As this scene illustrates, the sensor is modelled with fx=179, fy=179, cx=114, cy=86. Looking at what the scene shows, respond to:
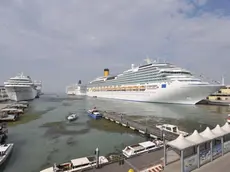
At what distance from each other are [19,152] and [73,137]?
7.06m

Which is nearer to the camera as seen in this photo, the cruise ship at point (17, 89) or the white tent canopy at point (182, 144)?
the white tent canopy at point (182, 144)

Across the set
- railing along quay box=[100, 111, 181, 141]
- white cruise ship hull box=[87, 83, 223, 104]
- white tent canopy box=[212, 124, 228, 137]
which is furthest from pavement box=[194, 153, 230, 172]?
white cruise ship hull box=[87, 83, 223, 104]

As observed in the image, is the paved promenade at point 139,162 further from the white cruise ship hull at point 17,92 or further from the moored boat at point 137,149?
the white cruise ship hull at point 17,92

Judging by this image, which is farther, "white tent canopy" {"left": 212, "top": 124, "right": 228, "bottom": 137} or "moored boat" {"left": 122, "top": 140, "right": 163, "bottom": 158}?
"moored boat" {"left": 122, "top": 140, "right": 163, "bottom": 158}

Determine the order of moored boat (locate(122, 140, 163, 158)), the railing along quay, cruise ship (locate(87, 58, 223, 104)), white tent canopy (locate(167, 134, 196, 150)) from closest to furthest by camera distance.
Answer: white tent canopy (locate(167, 134, 196, 150)), moored boat (locate(122, 140, 163, 158)), the railing along quay, cruise ship (locate(87, 58, 223, 104))

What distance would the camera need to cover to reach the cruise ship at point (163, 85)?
5631cm

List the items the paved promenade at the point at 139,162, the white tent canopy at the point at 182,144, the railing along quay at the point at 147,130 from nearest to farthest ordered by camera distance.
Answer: the white tent canopy at the point at 182,144 → the paved promenade at the point at 139,162 → the railing along quay at the point at 147,130

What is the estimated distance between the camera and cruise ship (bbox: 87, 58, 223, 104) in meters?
56.3

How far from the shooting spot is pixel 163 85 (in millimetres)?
60625

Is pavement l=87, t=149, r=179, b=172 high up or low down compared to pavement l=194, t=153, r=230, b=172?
down

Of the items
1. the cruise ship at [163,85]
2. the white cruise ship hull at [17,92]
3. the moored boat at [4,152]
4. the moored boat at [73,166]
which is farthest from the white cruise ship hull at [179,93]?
the white cruise ship hull at [17,92]

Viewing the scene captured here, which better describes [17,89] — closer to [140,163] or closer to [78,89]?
[140,163]

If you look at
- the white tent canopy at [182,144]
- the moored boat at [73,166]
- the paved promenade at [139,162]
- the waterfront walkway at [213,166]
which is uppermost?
the white tent canopy at [182,144]

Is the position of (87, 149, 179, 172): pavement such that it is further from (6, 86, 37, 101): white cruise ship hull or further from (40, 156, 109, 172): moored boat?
(6, 86, 37, 101): white cruise ship hull
